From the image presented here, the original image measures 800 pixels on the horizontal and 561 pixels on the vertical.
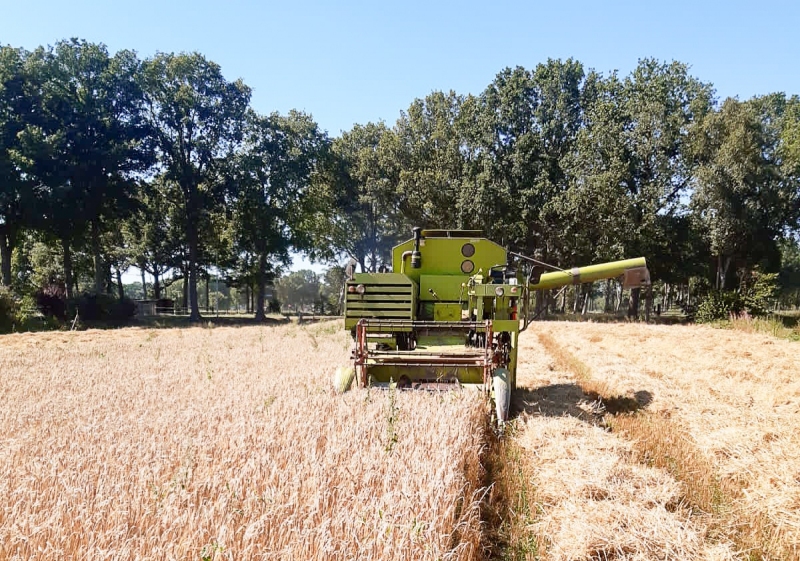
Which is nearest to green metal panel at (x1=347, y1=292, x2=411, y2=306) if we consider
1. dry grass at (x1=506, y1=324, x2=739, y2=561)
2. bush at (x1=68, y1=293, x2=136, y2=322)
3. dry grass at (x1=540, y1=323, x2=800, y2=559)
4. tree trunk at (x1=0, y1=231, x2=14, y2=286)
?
dry grass at (x1=506, y1=324, x2=739, y2=561)

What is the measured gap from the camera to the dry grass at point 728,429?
390 centimetres

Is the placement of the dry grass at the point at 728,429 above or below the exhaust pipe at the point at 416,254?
below

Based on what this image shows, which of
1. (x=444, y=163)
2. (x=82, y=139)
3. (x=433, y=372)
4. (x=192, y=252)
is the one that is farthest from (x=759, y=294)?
(x=82, y=139)

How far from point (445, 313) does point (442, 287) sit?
1.52 feet

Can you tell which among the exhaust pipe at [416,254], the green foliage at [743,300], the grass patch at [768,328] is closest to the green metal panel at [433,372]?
the exhaust pipe at [416,254]

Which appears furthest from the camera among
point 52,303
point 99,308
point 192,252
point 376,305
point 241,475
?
point 192,252

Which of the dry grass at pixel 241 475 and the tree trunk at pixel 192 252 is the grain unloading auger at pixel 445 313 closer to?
the dry grass at pixel 241 475

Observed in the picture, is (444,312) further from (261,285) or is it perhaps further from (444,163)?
(261,285)

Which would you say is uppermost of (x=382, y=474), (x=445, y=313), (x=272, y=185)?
(x=272, y=185)

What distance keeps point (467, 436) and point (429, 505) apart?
155 centimetres

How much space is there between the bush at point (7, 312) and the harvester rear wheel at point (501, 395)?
25.7 m

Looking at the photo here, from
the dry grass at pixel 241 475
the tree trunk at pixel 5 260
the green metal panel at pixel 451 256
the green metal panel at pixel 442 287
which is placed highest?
the tree trunk at pixel 5 260

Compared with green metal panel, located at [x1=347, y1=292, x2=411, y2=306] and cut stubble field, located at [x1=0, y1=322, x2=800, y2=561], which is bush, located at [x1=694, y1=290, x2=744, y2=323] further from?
green metal panel, located at [x1=347, y1=292, x2=411, y2=306]

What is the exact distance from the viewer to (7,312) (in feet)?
77.3
